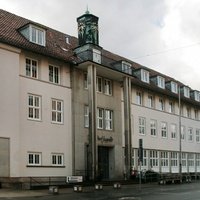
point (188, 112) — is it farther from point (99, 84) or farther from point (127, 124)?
point (99, 84)

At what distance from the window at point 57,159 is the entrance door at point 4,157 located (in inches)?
200

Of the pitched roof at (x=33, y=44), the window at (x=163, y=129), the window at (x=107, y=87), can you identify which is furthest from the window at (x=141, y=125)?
the window at (x=107, y=87)

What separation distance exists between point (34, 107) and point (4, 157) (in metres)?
5.13

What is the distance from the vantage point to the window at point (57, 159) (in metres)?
34.0

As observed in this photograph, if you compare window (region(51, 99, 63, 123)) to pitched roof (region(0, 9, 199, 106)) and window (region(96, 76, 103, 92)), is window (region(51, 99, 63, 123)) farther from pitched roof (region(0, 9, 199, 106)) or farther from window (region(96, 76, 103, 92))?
window (region(96, 76, 103, 92))

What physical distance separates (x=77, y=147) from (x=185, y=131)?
23.8 meters

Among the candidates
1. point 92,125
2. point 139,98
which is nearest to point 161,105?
point 139,98

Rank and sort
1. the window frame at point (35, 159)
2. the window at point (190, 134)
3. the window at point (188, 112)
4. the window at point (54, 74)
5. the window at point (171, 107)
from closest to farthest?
1. the window frame at point (35, 159)
2. the window at point (54, 74)
3. the window at point (171, 107)
4. the window at point (190, 134)
5. the window at point (188, 112)

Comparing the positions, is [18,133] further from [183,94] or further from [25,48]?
[183,94]

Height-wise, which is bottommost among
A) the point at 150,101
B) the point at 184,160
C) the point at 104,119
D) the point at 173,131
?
the point at 184,160

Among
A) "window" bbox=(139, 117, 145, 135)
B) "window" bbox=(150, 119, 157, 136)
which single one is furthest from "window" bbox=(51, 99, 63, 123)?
"window" bbox=(150, 119, 157, 136)

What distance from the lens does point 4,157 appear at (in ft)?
96.3

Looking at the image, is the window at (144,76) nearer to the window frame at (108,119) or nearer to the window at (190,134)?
the window frame at (108,119)

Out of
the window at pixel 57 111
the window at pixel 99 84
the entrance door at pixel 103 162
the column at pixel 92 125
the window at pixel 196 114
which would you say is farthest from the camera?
the window at pixel 196 114
